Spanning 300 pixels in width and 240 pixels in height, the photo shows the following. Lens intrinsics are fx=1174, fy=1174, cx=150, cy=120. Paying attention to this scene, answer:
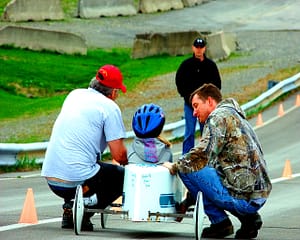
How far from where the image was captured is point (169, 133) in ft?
75.3

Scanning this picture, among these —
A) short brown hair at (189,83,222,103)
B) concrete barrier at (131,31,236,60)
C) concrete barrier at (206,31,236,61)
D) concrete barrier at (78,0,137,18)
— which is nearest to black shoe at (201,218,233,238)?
short brown hair at (189,83,222,103)

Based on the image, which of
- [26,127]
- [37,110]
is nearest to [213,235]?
[26,127]

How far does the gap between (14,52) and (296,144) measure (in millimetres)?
16365

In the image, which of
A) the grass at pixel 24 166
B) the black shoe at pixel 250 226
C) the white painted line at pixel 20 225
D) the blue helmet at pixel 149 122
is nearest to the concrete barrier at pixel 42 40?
the grass at pixel 24 166

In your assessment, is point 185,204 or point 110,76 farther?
point 110,76

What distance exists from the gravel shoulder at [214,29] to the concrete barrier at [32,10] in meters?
0.55

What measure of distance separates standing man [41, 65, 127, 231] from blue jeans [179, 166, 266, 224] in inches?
31.3

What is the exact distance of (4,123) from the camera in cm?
2633

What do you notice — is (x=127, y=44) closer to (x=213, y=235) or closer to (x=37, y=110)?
(x=37, y=110)

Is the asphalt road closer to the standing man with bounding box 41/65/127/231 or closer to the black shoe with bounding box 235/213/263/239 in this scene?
the black shoe with bounding box 235/213/263/239

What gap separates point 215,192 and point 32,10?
34967mm

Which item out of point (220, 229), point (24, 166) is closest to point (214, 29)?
point (24, 166)

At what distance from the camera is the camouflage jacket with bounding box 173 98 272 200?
34.1 feet

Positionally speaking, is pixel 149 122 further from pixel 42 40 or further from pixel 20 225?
pixel 42 40
